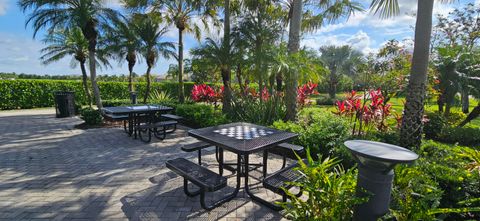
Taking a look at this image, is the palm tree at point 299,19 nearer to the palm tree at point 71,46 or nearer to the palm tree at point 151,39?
the palm tree at point 151,39

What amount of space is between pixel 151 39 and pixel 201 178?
9871mm

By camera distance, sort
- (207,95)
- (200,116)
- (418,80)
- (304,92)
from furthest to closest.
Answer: (207,95), (304,92), (200,116), (418,80)

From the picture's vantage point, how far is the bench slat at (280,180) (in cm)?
260

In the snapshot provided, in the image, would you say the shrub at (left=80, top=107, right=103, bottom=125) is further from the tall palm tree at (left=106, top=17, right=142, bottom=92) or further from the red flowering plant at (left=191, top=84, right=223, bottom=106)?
the red flowering plant at (left=191, top=84, right=223, bottom=106)

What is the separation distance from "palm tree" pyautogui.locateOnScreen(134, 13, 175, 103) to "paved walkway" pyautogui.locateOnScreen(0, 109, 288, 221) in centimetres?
619

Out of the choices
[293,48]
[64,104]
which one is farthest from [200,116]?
[64,104]

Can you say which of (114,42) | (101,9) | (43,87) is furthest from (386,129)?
(43,87)

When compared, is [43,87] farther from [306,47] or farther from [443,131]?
[443,131]

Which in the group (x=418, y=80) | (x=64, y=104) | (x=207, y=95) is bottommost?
(x=64, y=104)

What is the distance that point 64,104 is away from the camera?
9602 millimetres

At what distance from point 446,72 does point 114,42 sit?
42.4 feet

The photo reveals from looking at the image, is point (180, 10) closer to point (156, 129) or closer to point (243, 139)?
point (156, 129)

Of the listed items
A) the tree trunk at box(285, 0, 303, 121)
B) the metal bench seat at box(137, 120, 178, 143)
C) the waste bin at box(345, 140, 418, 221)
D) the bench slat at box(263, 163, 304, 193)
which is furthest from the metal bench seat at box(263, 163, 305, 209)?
the metal bench seat at box(137, 120, 178, 143)

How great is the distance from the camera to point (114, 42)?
10703 millimetres
